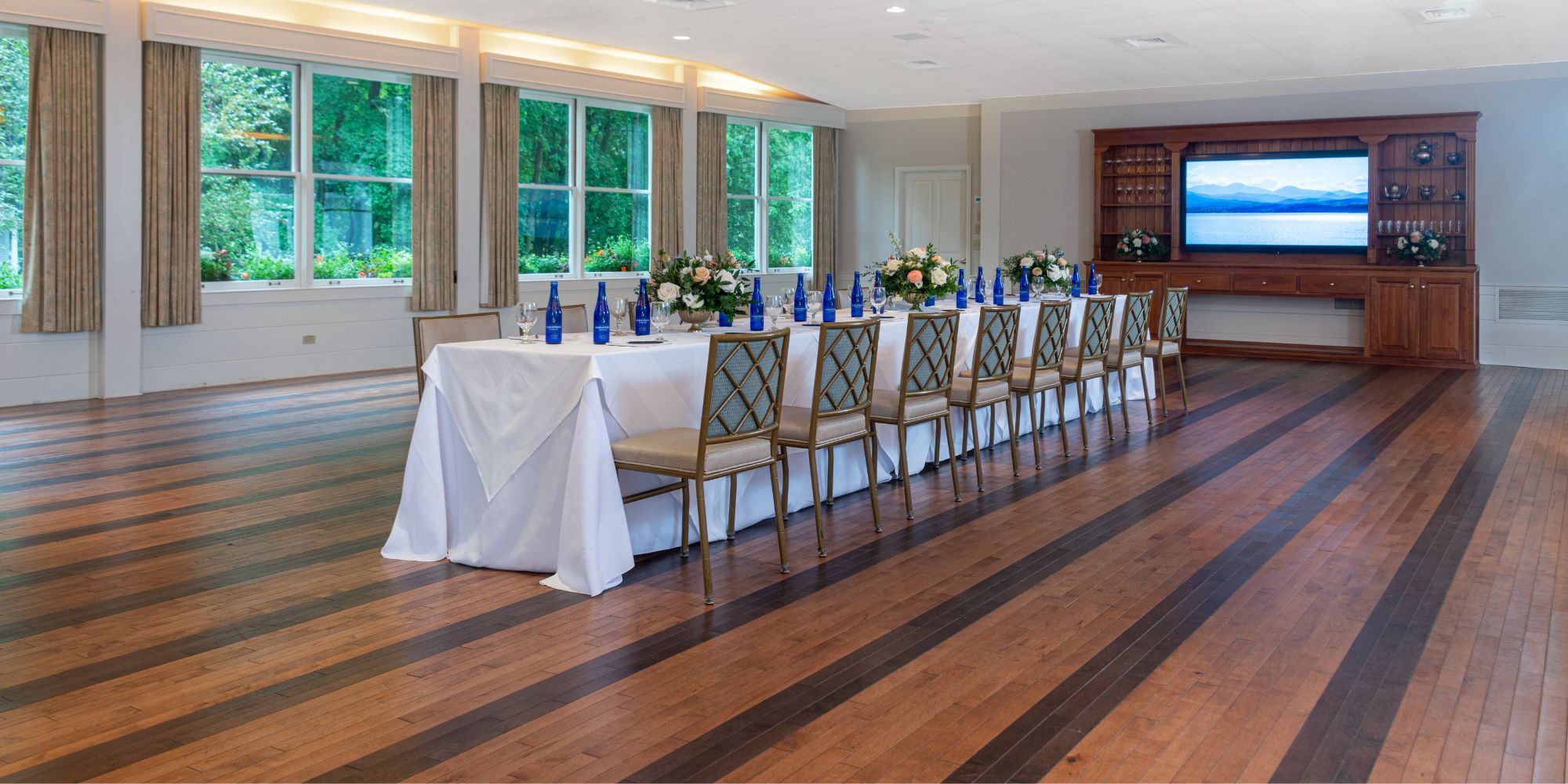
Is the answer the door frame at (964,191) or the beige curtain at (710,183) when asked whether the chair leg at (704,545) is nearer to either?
the beige curtain at (710,183)

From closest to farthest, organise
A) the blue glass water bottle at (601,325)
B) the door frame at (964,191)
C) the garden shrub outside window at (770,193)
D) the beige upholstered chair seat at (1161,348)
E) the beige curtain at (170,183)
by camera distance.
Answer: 1. the blue glass water bottle at (601,325)
2. the beige upholstered chair seat at (1161,348)
3. the beige curtain at (170,183)
4. the garden shrub outside window at (770,193)
5. the door frame at (964,191)

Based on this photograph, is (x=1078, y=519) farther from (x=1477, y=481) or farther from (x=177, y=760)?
(x=177, y=760)

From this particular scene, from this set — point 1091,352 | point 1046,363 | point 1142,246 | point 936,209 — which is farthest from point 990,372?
point 936,209

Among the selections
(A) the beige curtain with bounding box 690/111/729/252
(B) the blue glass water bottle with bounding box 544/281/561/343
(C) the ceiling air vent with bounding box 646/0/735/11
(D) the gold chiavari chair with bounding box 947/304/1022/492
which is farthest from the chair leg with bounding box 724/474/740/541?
(A) the beige curtain with bounding box 690/111/729/252

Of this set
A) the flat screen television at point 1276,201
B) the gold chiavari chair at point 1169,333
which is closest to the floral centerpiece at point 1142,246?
the flat screen television at point 1276,201

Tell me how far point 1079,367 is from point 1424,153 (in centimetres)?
663

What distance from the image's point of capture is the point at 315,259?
1042 cm

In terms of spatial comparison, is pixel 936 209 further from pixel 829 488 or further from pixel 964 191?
pixel 829 488

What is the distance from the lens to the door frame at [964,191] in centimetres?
1510

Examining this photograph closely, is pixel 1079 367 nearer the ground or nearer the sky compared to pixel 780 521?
nearer the sky

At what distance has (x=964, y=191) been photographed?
49.7ft

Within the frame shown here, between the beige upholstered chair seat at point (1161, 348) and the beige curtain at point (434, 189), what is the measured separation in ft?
20.4

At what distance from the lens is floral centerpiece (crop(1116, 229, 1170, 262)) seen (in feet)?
43.7

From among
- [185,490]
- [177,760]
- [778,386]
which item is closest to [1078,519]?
[778,386]
